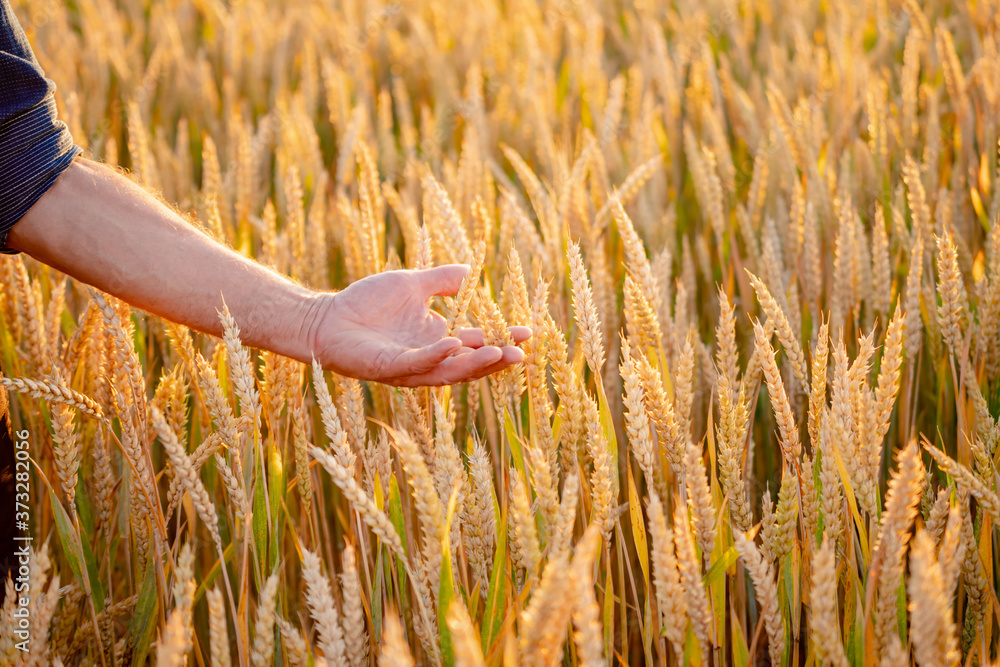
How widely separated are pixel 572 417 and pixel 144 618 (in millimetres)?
569

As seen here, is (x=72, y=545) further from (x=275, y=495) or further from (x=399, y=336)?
(x=399, y=336)

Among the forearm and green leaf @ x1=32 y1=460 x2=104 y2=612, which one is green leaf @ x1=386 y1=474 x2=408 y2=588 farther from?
green leaf @ x1=32 y1=460 x2=104 y2=612

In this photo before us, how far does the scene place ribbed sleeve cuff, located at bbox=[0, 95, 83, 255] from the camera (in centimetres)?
87

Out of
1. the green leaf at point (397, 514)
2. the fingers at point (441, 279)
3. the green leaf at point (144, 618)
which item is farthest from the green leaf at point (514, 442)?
the green leaf at point (144, 618)

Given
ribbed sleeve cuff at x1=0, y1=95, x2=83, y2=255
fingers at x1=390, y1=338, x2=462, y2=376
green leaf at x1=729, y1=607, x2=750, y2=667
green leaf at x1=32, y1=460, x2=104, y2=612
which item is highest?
ribbed sleeve cuff at x1=0, y1=95, x2=83, y2=255

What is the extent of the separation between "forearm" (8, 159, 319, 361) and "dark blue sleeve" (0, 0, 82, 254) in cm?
2

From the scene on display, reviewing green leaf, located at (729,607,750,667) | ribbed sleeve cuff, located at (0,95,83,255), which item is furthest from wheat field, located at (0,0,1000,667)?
ribbed sleeve cuff, located at (0,95,83,255)

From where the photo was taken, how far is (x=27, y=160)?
0.89m

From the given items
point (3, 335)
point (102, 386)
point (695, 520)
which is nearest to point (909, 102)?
point (695, 520)

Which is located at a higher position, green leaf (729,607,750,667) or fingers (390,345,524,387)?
fingers (390,345,524,387)

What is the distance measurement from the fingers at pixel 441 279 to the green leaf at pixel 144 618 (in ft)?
1.64

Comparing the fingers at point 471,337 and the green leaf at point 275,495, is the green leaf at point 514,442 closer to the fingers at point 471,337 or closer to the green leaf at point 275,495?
the fingers at point 471,337

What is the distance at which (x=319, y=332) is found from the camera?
1.00 meters

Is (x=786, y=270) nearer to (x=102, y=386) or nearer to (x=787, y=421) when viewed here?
(x=787, y=421)
